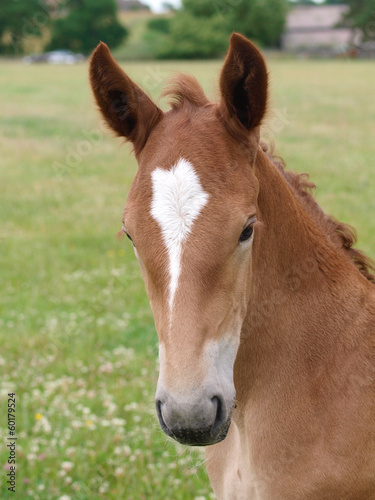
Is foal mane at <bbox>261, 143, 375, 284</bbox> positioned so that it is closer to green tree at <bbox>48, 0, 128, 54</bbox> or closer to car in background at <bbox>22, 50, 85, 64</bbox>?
green tree at <bbox>48, 0, 128, 54</bbox>

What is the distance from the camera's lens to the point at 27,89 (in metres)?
28.5

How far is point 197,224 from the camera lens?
1.97 m

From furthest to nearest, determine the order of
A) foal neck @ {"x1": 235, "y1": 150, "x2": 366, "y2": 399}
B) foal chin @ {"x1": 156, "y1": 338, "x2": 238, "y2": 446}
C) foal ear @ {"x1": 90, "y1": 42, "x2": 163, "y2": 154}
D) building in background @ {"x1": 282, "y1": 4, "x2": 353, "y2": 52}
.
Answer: building in background @ {"x1": 282, "y1": 4, "x2": 353, "y2": 52}, foal neck @ {"x1": 235, "y1": 150, "x2": 366, "y2": 399}, foal ear @ {"x1": 90, "y1": 42, "x2": 163, "y2": 154}, foal chin @ {"x1": 156, "y1": 338, "x2": 238, "y2": 446}

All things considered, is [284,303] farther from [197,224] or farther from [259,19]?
[259,19]

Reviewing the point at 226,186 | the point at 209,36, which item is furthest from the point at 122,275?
the point at 209,36

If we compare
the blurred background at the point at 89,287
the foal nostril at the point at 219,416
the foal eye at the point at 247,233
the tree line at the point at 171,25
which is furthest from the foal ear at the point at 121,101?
the tree line at the point at 171,25

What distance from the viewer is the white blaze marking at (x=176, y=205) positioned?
1.96 metres

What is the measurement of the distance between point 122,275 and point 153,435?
3.07m

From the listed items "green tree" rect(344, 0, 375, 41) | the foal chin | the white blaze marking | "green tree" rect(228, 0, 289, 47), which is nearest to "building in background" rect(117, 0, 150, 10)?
"green tree" rect(228, 0, 289, 47)

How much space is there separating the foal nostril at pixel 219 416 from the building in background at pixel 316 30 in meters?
34.0

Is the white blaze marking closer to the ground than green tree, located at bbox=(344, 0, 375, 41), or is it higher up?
higher up

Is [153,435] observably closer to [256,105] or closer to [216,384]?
[216,384]

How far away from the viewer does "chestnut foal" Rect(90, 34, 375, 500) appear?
1938mm

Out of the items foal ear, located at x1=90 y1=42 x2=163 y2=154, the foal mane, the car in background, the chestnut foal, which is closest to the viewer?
the chestnut foal
